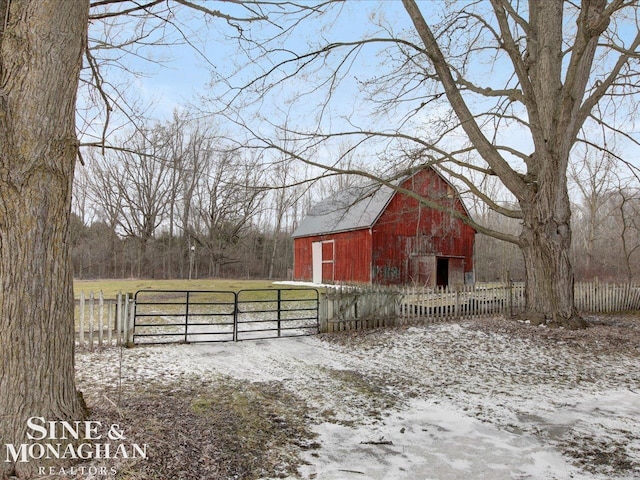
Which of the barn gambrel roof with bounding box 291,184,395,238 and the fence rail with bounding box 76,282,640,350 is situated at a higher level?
the barn gambrel roof with bounding box 291,184,395,238

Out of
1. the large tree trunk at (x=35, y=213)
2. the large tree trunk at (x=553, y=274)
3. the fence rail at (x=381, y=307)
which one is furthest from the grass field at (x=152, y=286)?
the large tree trunk at (x=35, y=213)

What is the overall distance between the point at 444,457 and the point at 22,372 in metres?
3.55

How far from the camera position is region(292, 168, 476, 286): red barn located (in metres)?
20.6

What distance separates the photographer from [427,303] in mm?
12406

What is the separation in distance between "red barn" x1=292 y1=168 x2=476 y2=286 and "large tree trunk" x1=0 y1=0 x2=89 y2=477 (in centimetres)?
1617

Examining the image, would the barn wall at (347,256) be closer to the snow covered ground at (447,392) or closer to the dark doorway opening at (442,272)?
the dark doorway opening at (442,272)

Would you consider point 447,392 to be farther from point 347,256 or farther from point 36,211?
point 347,256

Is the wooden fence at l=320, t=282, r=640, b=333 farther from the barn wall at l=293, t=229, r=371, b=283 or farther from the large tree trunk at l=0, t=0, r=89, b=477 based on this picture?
the large tree trunk at l=0, t=0, r=89, b=477

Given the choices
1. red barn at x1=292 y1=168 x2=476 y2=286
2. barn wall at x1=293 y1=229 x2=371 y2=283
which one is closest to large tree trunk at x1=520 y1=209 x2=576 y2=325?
red barn at x1=292 y1=168 x2=476 y2=286

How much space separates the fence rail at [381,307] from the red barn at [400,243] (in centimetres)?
594

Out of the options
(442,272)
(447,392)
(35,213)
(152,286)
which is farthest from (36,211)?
(442,272)

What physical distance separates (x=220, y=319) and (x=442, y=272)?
1484 cm

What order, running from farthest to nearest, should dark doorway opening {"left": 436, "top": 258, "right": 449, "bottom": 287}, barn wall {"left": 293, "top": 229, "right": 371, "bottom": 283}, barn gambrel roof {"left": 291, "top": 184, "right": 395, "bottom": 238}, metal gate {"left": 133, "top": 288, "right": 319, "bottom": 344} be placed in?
dark doorway opening {"left": 436, "top": 258, "right": 449, "bottom": 287}
barn wall {"left": 293, "top": 229, "right": 371, "bottom": 283}
barn gambrel roof {"left": 291, "top": 184, "right": 395, "bottom": 238}
metal gate {"left": 133, "top": 288, "right": 319, "bottom": 344}

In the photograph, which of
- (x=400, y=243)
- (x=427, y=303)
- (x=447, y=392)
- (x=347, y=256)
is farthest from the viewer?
(x=347, y=256)
